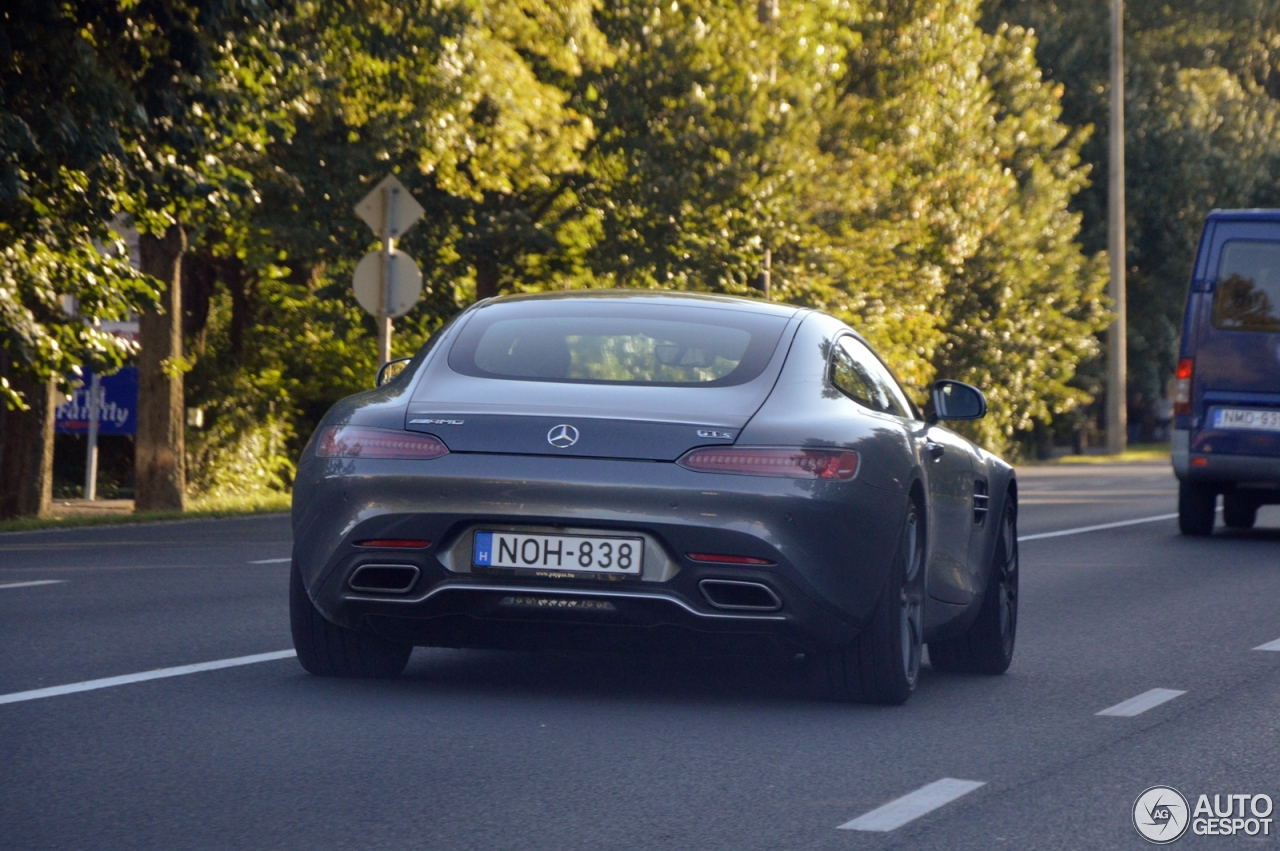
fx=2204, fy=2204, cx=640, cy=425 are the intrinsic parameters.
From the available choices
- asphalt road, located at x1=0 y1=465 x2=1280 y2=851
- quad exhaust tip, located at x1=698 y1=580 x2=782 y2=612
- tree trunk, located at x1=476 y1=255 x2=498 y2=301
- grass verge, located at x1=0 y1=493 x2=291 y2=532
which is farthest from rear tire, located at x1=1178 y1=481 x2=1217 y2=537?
quad exhaust tip, located at x1=698 y1=580 x2=782 y2=612

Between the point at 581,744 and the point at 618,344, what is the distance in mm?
1605

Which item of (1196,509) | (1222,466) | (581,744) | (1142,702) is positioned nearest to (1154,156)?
(1196,509)

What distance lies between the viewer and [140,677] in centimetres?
803

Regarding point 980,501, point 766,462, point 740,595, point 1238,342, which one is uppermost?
point 1238,342

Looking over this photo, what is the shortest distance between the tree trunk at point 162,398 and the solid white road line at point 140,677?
1316 cm

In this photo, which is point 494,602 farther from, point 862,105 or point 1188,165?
point 1188,165

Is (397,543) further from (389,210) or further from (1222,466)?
(389,210)

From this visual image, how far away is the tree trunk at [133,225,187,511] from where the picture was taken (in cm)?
2162

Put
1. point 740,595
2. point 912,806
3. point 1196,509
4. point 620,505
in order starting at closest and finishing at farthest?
point 912,806, point 620,505, point 740,595, point 1196,509

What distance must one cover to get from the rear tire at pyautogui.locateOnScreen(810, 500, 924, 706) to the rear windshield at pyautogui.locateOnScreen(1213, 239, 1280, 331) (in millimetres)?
10917

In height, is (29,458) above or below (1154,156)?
below

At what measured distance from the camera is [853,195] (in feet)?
96.2

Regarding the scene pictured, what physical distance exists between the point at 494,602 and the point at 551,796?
1318mm

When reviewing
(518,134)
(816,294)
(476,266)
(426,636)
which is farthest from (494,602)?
(816,294)
